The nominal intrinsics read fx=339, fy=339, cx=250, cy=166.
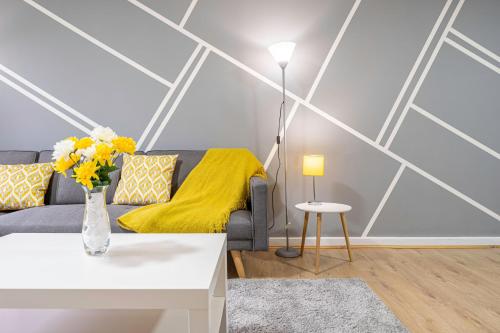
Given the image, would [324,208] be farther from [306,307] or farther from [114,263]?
[114,263]

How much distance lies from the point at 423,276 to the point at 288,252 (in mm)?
938

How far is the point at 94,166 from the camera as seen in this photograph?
1.17 metres

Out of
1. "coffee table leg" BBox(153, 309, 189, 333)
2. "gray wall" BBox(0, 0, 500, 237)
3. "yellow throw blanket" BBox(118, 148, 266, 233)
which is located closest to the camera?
"coffee table leg" BBox(153, 309, 189, 333)

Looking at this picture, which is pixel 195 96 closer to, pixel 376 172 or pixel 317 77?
pixel 317 77

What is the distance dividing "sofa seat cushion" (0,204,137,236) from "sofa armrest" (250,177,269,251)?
30.7 inches

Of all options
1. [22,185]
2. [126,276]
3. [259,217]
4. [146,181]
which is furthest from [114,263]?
[22,185]

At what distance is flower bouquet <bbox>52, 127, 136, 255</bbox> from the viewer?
3.88 feet

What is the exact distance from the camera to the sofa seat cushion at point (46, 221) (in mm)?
1999

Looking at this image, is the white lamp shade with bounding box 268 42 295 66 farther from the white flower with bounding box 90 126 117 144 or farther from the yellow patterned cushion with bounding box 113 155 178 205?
the white flower with bounding box 90 126 117 144

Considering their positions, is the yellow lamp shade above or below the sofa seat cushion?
above

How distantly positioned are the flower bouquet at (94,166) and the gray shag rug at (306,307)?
0.73 metres

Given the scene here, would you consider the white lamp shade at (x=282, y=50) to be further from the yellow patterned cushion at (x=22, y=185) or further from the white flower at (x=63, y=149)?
the yellow patterned cushion at (x=22, y=185)

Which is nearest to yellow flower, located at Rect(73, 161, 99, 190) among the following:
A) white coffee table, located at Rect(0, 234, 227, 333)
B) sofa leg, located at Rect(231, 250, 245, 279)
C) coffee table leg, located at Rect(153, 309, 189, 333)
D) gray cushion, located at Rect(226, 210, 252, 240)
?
white coffee table, located at Rect(0, 234, 227, 333)

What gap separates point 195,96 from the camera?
2.90 meters
